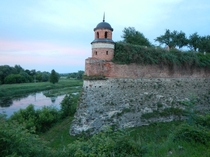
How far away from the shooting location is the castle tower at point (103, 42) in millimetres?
11047

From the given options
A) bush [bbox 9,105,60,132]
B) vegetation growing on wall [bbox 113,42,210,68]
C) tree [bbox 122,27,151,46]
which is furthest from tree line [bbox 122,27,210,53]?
bush [bbox 9,105,60,132]

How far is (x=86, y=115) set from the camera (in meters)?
10.7

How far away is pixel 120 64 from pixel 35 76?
4770 centimetres

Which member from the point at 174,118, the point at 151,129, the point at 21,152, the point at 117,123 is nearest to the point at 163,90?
the point at 174,118

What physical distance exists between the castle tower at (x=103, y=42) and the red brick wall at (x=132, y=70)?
44 cm

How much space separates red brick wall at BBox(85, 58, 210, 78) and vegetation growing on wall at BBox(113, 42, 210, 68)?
0.36 m

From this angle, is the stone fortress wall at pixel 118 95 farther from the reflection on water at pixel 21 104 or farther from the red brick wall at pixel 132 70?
the reflection on water at pixel 21 104

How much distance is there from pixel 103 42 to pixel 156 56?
4390mm

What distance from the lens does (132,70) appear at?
12000mm

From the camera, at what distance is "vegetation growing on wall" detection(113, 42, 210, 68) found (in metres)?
11.7

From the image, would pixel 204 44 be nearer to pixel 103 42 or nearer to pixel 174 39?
pixel 174 39

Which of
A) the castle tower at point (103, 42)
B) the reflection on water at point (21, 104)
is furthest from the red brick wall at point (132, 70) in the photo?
the reflection on water at point (21, 104)

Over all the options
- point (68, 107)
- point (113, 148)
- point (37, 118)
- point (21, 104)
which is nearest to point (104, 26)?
point (113, 148)

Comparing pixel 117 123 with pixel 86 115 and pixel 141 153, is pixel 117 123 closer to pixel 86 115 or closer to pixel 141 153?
pixel 86 115
